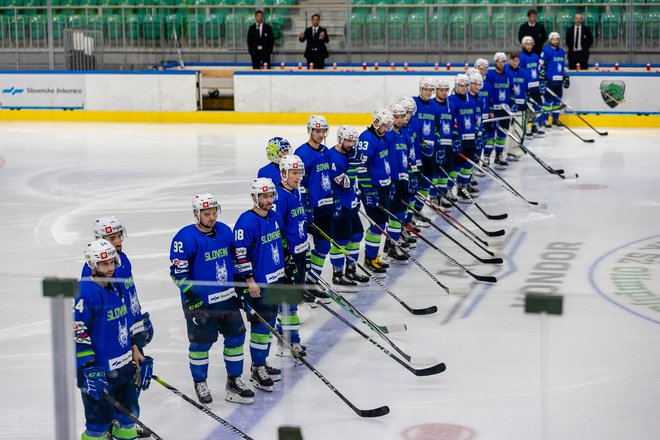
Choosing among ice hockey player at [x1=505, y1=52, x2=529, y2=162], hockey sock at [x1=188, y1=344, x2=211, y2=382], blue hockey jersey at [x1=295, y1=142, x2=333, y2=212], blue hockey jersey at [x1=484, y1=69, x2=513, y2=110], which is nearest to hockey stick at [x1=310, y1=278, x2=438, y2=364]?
hockey sock at [x1=188, y1=344, x2=211, y2=382]

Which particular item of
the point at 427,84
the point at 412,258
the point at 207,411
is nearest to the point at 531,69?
the point at 427,84

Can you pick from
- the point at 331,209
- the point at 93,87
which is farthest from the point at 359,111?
the point at 331,209

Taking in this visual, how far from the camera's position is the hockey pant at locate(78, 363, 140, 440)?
14.1 ft

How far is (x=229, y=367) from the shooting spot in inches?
223

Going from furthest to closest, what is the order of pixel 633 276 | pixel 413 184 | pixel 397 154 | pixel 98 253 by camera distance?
1. pixel 413 184
2. pixel 397 154
3. pixel 633 276
4. pixel 98 253

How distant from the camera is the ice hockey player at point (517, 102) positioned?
574 inches

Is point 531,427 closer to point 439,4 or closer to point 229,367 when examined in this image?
point 229,367

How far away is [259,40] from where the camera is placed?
19844 millimetres

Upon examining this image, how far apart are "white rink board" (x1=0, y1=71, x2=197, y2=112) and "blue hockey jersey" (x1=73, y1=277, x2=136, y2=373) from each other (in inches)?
627

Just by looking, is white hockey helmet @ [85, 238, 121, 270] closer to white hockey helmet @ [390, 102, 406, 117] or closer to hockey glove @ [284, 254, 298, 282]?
hockey glove @ [284, 254, 298, 282]

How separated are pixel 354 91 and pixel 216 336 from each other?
1512cm

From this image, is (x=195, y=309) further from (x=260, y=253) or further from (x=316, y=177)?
(x=316, y=177)

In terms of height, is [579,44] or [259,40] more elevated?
[259,40]

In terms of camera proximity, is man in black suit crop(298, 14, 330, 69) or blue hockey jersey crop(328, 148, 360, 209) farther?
man in black suit crop(298, 14, 330, 69)
